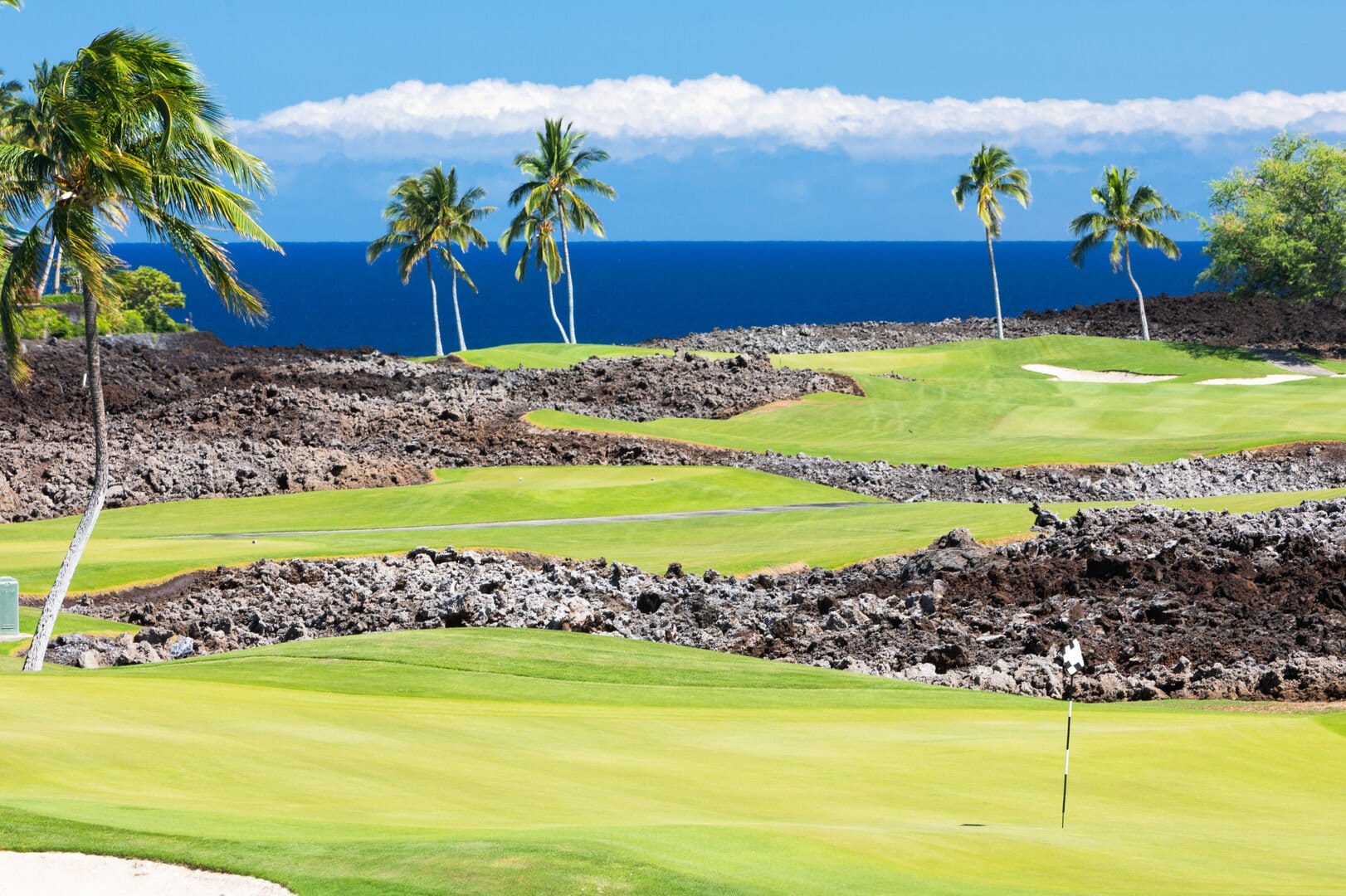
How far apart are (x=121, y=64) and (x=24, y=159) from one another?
Result: 1746 millimetres

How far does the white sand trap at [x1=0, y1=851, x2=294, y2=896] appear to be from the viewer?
27.2ft

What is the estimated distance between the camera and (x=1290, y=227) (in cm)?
7688

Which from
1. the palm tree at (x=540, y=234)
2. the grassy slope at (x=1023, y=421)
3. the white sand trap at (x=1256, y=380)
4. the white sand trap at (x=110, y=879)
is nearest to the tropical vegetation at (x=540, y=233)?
the palm tree at (x=540, y=234)

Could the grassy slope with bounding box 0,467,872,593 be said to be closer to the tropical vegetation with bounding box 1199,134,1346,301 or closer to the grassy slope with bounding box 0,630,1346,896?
the grassy slope with bounding box 0,630,1346,896

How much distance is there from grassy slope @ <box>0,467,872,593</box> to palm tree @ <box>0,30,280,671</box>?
1182cm

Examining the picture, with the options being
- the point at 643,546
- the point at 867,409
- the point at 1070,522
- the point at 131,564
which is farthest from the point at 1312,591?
the point at 867,409

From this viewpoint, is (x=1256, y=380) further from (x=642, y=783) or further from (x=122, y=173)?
(x=642, y=783)

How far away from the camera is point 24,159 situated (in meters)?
18.3

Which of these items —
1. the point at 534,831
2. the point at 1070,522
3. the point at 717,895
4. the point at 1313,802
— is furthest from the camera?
the point at 1070,522

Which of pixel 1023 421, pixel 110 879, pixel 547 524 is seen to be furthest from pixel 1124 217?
pixel 110 879

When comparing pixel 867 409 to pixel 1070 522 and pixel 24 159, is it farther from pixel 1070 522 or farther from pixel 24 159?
pixel 24 159

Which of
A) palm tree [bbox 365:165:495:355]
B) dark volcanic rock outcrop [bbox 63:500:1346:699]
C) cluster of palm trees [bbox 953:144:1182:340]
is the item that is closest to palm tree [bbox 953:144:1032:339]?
cluster of palm trees [bbox 953:144:1182:340]

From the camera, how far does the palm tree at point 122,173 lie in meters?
18.1

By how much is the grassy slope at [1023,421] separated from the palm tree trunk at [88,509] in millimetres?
A: 28173
